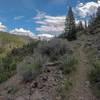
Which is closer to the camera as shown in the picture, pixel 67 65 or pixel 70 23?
pixel 67 65

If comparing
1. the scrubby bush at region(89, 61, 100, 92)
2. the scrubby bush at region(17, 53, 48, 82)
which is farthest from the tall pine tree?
the scrubby bush at region(89, 61, 100, 92)

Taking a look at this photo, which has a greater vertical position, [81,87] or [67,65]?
[67,65]

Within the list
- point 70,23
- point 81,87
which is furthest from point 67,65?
point 70,23

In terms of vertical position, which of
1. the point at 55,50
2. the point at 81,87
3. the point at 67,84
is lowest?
the point at 81,87

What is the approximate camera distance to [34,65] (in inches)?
487

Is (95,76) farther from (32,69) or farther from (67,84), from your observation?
(32,69)

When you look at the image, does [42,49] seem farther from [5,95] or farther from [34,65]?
[5,95]

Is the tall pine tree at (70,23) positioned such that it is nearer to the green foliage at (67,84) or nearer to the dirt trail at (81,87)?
the dirt trail at (81,87)

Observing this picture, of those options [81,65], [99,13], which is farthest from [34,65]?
[99,13]

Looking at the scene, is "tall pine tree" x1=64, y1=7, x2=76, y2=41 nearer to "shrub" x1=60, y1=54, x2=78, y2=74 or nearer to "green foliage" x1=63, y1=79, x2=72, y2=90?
"shrub" x1=60, y1=54, x2=78, y2=74

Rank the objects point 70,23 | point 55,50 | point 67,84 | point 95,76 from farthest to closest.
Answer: point 70,23, point 55,50, point 95,76, point 67,84

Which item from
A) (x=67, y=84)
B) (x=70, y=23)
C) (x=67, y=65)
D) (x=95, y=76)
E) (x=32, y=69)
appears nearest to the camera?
(x=67, y=84)

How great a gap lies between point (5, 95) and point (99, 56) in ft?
19.9

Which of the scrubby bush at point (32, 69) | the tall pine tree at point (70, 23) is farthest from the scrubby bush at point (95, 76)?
the tall pine tree at point (70, 23)
